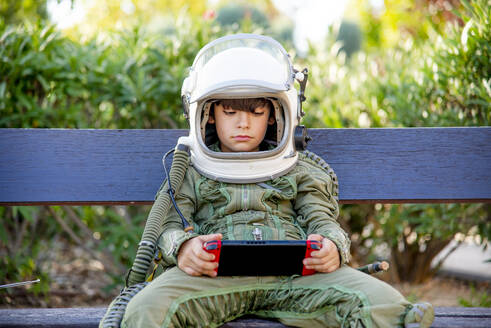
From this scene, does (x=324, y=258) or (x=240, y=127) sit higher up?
(x=240, y=127)

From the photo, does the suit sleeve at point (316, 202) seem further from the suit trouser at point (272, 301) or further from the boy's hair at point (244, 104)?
the boy's hair at point (244, 104)

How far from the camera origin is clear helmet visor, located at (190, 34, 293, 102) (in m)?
2.14

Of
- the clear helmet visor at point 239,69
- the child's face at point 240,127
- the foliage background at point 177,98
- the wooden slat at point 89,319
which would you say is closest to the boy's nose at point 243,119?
the child's face at point 240,127

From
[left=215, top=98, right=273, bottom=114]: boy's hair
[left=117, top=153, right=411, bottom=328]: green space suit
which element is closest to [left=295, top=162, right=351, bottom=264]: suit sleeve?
[left=117, top=153, right=411, bottom=328]: green space suit

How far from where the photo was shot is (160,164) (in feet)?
8.14

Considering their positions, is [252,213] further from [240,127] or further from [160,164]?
[160,164]

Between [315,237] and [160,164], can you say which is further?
[160,164]

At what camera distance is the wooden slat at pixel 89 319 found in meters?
1.91

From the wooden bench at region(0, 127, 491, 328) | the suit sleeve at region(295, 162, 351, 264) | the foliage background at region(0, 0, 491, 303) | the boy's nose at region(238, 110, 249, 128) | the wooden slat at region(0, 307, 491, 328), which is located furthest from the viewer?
the foliage background at region(0, 0, 491, 303)

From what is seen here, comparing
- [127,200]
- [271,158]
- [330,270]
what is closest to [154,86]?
[127,200]

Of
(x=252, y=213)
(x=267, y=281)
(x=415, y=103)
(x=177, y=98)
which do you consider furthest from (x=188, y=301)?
(x=415, y=103)

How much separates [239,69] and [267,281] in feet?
2.59

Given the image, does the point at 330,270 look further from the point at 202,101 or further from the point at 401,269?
the point at 401,269

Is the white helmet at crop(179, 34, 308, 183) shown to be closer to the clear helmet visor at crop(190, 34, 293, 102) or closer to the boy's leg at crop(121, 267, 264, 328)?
the clear helmet visor at crop(190, 34, 293, 102)
